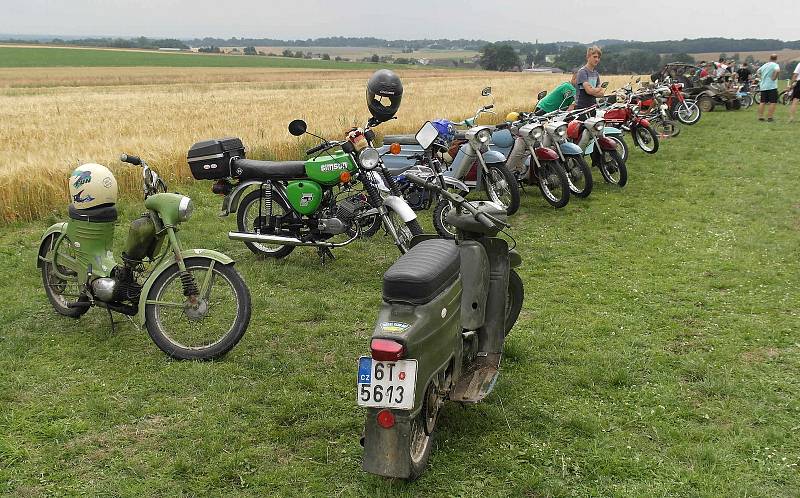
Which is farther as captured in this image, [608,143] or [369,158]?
[608,143]

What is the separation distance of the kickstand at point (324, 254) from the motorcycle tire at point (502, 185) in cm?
241

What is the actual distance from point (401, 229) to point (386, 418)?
3.87 meters

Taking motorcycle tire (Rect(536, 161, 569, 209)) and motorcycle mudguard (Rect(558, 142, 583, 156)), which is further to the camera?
motorcycle mudguard (Rect(558, 142, 583, 156))

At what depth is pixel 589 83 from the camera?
437 inches

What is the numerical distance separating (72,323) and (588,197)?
6.88m

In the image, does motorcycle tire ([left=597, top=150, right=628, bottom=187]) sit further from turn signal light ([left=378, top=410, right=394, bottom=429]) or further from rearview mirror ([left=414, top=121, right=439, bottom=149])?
turn signal light ([left=378, top=410, right=394, bottom=429])

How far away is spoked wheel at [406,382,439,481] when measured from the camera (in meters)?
3.08

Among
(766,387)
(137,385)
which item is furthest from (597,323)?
(137,385)

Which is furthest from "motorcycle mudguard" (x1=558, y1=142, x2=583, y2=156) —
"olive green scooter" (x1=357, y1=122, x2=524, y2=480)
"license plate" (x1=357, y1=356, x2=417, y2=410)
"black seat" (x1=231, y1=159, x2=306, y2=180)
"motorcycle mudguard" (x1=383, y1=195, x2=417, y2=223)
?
"license plate" (x1=357, y1=356, x2=417, y2=410)

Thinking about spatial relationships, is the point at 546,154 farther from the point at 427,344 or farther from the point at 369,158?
the point at 427,344

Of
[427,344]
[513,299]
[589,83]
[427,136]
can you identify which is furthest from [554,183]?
[427,344]

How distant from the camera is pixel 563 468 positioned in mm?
3279

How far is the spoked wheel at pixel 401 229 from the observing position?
6.32 m

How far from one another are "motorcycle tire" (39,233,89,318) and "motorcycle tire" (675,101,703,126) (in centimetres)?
1625
